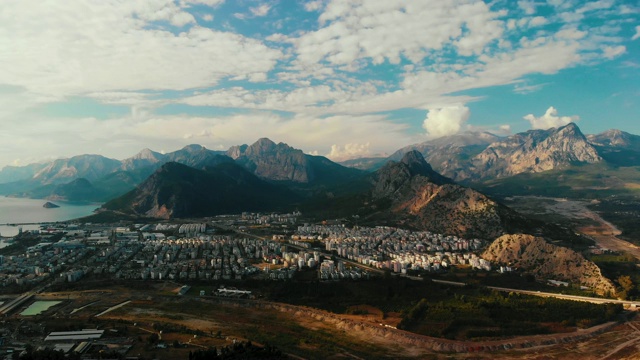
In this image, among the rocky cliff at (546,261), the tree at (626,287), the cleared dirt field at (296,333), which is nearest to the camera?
the cleared dirt field at (296,333)

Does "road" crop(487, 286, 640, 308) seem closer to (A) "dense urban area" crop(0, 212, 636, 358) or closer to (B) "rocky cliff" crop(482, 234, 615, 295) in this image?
(B) "rocky cliff" crop(482, 234, 615, 295)

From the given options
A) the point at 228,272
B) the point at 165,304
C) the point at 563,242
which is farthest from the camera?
the point at 563,242

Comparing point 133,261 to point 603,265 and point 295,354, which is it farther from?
point 603,265

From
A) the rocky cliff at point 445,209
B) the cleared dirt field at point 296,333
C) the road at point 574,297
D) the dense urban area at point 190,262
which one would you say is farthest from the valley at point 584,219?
the cleared dirt field at point 296,333

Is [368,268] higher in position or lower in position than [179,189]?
lower

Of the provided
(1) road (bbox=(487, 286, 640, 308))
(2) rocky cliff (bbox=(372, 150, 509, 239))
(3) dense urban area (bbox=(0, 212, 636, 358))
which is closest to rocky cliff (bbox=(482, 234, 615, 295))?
(1) road (bbox=(487, 286, 640, 308))

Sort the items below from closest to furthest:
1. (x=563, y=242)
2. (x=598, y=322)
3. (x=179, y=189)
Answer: (x=598, y=322) < (x=563, y=242) < (x=179, y=189)

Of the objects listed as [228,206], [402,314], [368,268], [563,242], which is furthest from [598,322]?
[228,206]

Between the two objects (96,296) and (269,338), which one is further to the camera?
(96,296)

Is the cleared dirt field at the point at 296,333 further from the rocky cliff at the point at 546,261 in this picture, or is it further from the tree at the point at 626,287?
the rocky cliff at the point at 546,261
